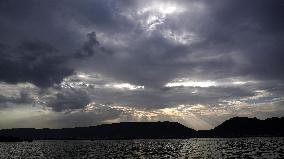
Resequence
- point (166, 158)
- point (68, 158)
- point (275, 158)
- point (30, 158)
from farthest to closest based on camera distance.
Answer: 1. point (30, 158)
2. point (68, 158)
3. point (166, 158)
4. point (275, 158)

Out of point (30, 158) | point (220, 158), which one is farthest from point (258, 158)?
point (30, 158)

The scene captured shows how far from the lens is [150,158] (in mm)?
78125

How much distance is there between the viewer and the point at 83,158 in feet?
269

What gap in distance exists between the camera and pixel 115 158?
3140 inches

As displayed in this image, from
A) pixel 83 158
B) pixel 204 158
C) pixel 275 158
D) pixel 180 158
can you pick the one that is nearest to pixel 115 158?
pixel 83 158

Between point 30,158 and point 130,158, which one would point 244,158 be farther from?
point 30,158

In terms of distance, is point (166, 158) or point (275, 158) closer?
point (275, 158)

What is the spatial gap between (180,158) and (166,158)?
12.7ft

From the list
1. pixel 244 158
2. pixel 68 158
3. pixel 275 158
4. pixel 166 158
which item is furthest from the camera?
pixel 68 158

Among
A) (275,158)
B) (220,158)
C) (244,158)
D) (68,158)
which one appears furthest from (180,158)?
(68,158)

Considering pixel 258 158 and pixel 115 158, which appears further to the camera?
pixel 115 158

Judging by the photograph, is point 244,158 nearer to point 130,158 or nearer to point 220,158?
point 220,158

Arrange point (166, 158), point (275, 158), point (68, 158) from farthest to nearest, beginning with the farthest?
point (68, 158), point (166, 158), point (275, 158)

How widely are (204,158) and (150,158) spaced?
44.6ft
